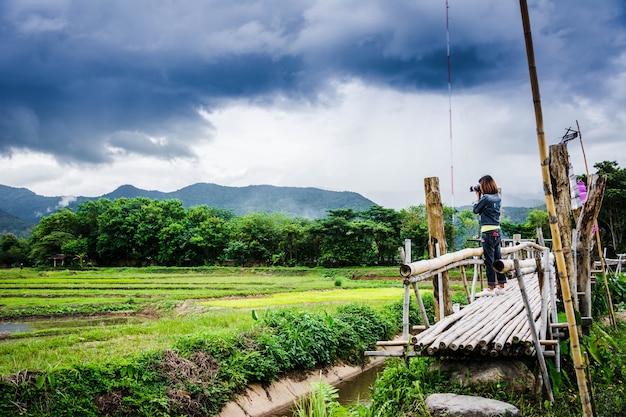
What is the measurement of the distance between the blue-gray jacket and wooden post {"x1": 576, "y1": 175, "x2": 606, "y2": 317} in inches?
47.8

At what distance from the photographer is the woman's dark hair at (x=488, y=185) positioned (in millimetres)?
7172

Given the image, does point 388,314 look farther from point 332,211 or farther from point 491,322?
point 332,211

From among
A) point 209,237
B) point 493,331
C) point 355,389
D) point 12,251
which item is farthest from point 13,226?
point 493,331

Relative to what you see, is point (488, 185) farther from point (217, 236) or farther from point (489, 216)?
point (217, 236)

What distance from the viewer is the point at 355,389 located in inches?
343

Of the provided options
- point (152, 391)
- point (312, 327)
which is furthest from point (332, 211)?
point (152, 391)

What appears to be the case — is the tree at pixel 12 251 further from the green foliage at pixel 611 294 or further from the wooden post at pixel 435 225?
the green foliage at pixel 611 294

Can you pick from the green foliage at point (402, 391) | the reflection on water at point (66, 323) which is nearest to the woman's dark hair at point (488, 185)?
the green foliage at point (402, 391)

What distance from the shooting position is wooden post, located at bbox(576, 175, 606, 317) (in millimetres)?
6039

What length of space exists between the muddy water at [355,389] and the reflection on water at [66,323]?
29.1 ft

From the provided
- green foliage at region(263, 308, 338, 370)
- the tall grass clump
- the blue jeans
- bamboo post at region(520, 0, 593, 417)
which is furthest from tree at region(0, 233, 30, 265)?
bamboo post at region(520, 0, 593, 417)

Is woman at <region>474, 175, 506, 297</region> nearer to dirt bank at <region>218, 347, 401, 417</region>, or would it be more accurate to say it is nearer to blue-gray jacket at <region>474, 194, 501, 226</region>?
blue-gray jacket at <region>474, 194, 501, 226</region>

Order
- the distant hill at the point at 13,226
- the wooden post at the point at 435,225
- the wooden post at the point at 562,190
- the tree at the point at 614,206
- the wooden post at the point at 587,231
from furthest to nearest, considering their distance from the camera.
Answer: the distant hill at the point at 13,226, the tree at the point at 614,206, the wooden post at the point at 435,225, the wooden post at the point at 587,231, the wooden post at the point at 562,190

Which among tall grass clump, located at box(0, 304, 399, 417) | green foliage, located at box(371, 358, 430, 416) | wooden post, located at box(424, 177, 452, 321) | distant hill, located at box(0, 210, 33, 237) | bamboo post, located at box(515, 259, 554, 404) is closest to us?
bamboo post, located at box(515, 259, 554, 404)
